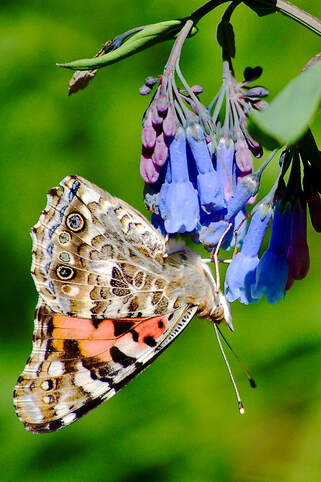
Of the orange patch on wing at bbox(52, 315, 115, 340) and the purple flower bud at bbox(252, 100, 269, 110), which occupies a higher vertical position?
the purple flower bud at bbox(252, 100, 269, 110)

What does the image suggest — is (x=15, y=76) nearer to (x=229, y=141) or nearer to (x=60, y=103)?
(x=60, y=103)

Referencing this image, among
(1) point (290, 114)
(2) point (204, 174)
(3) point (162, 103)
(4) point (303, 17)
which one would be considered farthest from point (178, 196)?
(1) point (290, 114)

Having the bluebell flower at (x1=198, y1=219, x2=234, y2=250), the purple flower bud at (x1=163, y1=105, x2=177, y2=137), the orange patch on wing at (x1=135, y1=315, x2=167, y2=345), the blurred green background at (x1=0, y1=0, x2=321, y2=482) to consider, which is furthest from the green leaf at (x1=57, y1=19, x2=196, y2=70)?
the blurred green background at (x1=0, y1=0, x2=321, y2=482)

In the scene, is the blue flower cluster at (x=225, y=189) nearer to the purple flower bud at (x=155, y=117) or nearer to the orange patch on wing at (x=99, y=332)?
the purple flower bud at (x=155, y=117)

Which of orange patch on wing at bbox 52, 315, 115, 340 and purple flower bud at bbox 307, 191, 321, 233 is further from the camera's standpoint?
orange patch on wing at bbox 52, 315, 115, 340

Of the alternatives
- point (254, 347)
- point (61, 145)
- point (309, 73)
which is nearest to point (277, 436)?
point (254, 347)

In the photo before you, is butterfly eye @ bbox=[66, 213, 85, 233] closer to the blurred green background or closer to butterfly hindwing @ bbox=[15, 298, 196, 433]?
butterfly hindwing @ bbox=[15, 298, 196, 433]
